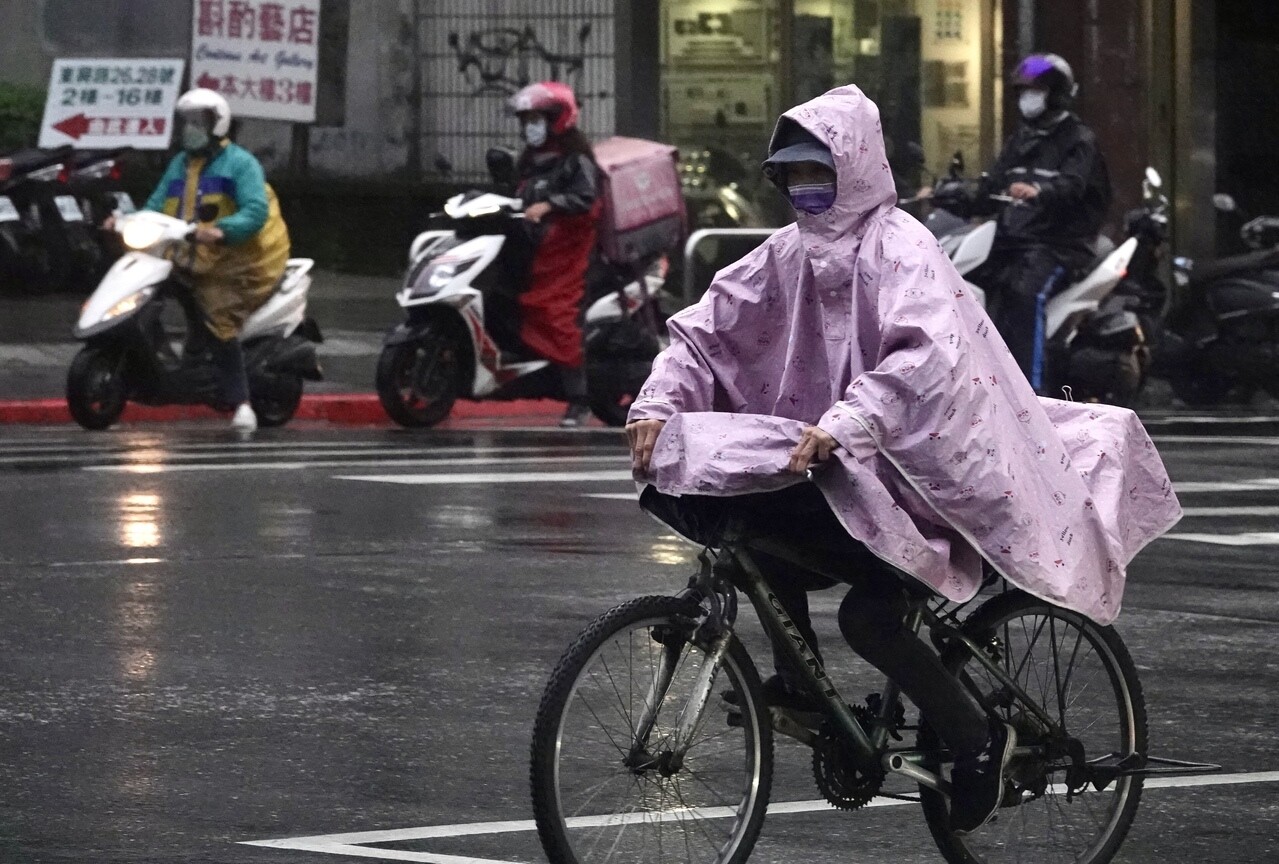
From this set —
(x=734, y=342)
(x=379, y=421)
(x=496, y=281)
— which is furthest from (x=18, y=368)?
(x=734, y=342)

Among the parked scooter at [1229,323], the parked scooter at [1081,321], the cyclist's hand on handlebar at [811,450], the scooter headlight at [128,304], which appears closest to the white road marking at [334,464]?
the scooter headlight at [128,304]

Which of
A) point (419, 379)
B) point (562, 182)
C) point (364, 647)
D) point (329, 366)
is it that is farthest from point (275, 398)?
point (364, 647)

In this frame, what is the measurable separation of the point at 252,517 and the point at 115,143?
11.5 m

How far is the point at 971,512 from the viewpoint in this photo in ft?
17.6

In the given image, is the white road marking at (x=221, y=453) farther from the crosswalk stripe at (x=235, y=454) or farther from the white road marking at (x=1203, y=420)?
the white road marking at (x=1203, y=420)

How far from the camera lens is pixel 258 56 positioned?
2231 centimetres

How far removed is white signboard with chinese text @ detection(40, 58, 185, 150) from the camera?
22328 millimetres

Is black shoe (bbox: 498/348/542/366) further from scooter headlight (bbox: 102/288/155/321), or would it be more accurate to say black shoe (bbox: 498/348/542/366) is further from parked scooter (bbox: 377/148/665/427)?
scooter headlight (bbox: 102/288/155/321)

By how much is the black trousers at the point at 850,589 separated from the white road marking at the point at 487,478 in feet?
24.5

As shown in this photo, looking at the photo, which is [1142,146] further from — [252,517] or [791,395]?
[791,395]

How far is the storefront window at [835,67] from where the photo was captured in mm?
24109

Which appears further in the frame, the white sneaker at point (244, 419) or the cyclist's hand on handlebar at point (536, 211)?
the white sneaker at point (244, 419)

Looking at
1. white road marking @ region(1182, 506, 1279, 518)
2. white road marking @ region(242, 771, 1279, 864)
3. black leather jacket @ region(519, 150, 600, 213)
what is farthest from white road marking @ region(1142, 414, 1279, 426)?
white road marking @ region(242, 771, 1279, 864)

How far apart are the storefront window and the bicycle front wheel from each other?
61.9ft
